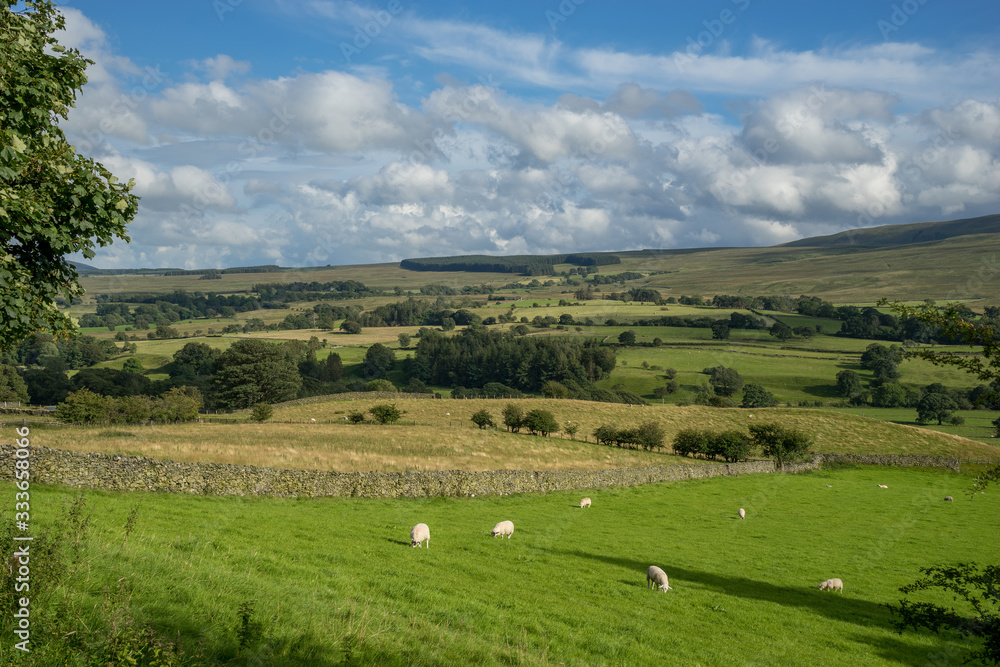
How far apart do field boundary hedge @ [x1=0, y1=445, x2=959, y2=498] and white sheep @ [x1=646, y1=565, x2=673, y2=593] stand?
16.5 metres

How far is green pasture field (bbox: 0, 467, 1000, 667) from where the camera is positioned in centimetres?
796

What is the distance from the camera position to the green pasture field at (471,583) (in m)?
7.96

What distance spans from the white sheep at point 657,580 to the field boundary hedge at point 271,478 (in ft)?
54.0

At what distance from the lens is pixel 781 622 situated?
51.4 ft

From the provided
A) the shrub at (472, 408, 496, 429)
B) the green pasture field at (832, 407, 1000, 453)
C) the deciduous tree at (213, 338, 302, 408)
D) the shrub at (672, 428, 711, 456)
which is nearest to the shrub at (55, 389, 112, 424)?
the deciduous tree at (213, 338, 302, 408)

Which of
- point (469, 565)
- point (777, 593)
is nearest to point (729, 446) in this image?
point (777, 593)

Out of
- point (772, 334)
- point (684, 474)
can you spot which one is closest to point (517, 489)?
point (684, 474)

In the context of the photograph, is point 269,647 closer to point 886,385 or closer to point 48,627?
point 48,627

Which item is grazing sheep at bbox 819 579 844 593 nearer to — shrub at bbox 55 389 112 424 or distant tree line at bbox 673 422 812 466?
distant tree line at bbox 673 422 812 466

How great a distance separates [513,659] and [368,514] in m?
18.2

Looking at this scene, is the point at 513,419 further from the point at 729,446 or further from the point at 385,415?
the point at 729,446

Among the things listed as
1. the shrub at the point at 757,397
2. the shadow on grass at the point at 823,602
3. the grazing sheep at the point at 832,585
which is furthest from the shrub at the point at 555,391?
the grazing sheep at the point at 832,585

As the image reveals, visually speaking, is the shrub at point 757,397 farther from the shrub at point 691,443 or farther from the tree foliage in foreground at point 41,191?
the tree foliage in foreground at point 41,191

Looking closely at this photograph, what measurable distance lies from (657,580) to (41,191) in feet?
57.6
